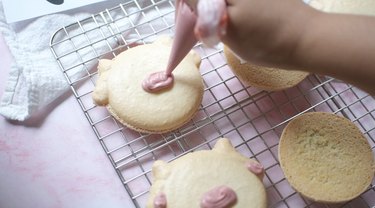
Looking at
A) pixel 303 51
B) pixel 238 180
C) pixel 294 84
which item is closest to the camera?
pixel 303 51

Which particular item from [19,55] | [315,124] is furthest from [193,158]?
[19,55]

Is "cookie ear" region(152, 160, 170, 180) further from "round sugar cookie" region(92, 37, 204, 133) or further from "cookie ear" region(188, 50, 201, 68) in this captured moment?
"cookie ear" region(188, 50, 201, 68)

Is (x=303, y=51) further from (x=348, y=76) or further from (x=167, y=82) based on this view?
(x=167, y=82)

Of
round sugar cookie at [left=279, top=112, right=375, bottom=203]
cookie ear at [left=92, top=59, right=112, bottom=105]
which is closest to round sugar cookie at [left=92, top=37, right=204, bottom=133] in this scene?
cookie ear at [left=92, top=59, right=112, bottom=105]

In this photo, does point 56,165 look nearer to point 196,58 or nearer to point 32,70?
point 32,70

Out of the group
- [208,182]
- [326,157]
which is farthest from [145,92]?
[326,157]

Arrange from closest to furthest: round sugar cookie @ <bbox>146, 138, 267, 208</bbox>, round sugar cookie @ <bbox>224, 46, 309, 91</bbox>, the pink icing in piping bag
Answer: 1. the pink icing in piping bag
2. round sugar cookie @ <bbox>146, 138, 267, 208</bbox>
3. round sugar cookie @ <bbox>224, 46, 309, 91</bbox>
